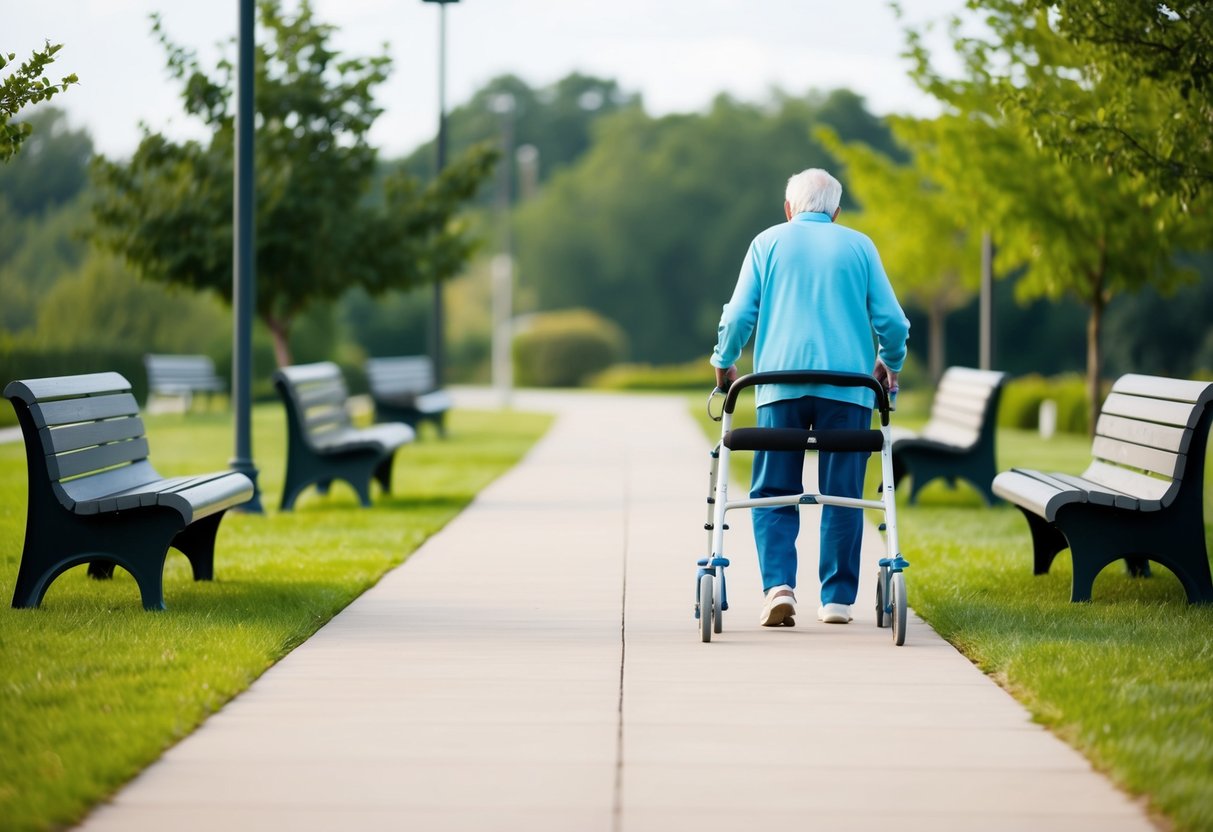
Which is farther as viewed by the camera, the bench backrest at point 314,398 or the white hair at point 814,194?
the bench backrest at point 314,398

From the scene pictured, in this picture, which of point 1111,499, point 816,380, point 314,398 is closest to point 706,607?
point 816,380

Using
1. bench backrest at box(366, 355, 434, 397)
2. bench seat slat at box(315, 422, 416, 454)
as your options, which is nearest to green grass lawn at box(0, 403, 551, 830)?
bench seat slat at box(315, 422, 416, 454)

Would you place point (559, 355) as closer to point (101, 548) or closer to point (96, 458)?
point (96, 458)

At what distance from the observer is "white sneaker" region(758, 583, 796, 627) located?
7.13 metres

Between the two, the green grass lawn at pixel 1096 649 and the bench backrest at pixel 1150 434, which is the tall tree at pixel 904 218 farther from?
the bench backrest at pixel 1150 434

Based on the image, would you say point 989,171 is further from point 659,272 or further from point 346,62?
point 659,272

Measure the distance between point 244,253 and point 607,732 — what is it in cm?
716

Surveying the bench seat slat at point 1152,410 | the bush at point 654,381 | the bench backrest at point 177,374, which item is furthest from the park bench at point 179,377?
the bench seat slat at point 1152,410

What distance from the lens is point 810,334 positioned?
684 cm

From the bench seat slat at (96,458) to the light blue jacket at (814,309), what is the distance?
9.38 ft

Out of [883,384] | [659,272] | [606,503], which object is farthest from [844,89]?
[883,384]

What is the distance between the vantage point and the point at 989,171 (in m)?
16.5

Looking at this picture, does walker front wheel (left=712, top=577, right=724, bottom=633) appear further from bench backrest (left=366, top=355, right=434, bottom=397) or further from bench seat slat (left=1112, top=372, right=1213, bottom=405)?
bench backrest (left=366, top=355, right=434, bottom=397)

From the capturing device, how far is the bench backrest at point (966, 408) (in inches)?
496
